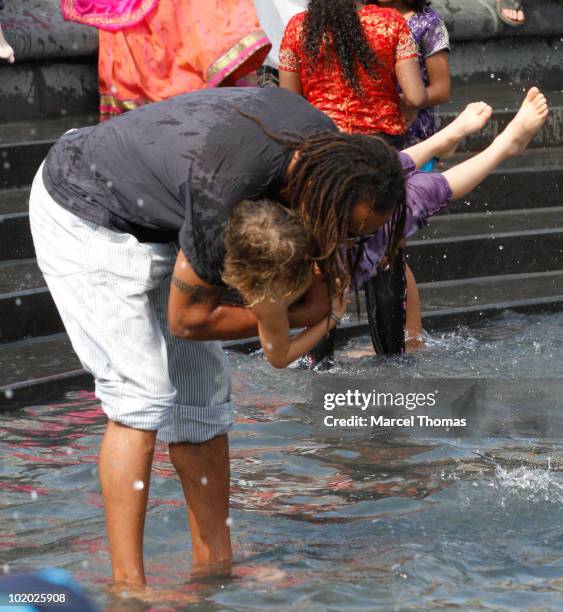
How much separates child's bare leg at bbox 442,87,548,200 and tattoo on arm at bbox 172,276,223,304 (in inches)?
55.9

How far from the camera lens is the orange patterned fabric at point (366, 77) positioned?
18.0 ft

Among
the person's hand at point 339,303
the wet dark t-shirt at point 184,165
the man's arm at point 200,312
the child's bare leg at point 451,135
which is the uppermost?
the wet dark t-shirt at point 184,165

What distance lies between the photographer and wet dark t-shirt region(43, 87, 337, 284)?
303 centimetres

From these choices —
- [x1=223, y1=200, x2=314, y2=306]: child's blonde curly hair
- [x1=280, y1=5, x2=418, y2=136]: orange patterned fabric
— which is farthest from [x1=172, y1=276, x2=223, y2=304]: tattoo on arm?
[x1=280, y1=5, x2=418, y2=136]: orange patterned fabric

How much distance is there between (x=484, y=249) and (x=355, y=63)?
2.02 metres

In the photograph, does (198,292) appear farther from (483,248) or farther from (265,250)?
(483,248)

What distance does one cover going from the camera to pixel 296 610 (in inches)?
132

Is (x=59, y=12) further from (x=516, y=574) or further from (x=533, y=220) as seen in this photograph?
(x=516, y=574)

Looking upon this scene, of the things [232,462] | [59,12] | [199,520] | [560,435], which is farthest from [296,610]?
[59,12]

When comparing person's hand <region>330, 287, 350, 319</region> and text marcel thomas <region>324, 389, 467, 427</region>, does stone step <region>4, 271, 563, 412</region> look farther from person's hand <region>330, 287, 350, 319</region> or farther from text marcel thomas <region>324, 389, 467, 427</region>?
person's hand <region>330, 287, 350, 319</region>

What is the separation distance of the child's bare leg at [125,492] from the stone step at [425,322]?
1950 millimetres

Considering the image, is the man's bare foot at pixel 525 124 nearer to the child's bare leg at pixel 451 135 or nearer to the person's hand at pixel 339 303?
the child's bare leg at pixel 451 135

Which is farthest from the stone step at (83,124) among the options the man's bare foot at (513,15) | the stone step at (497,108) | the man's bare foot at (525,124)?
the man's bare foot at (525,124)

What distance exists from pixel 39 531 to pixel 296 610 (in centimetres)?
98
